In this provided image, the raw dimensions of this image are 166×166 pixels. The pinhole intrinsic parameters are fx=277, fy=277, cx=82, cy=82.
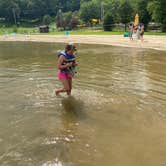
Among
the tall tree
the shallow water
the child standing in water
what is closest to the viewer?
the shallow water

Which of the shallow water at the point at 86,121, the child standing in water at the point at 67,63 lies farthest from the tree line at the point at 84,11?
the child standing in water at the point at 67,63

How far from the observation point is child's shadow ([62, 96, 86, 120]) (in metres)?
7.80

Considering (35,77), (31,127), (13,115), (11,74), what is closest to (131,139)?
(31,127)

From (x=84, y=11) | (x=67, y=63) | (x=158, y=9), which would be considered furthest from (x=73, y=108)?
(x=84, y=11)

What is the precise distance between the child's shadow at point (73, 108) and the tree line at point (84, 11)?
33.0m

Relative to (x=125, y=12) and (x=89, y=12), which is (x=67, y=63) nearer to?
(x=125, y=12)

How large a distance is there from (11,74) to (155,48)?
13.0 metres

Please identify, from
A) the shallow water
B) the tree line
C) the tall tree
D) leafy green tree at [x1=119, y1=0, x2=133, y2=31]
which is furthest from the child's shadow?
leafy green tree at [x1=119, y1=0, x2=133, y2=31]

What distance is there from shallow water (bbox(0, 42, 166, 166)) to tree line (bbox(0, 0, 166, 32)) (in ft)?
101

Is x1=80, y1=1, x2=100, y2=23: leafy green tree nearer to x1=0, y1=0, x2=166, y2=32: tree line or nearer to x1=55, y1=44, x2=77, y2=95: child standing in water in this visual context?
x1=0, y1=0, x2=166, y2=32: tree line

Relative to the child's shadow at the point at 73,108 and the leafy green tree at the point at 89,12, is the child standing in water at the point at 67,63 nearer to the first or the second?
the child's shadow at the point at 73,108

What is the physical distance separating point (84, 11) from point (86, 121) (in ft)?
218

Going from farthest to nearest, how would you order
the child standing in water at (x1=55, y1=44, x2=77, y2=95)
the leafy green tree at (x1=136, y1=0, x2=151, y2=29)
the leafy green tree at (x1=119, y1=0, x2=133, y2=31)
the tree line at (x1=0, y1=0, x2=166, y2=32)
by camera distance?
the leafy green tree at (x1=119, y1=0, x2=133, y2=31) < the leafy green tree at (x1=136, y1=0, x2=151, y2=29) < the tree line at (x1=0, y1=0, x2=166, y2=32) < the child standing in water at (x1=55, y1=44, x2=77, y2=95)

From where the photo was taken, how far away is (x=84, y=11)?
70875mm
